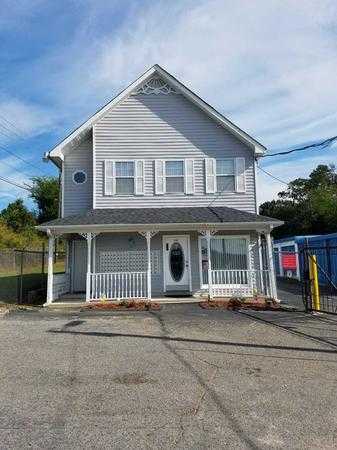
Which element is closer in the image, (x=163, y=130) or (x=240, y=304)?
(x=240, y=304)

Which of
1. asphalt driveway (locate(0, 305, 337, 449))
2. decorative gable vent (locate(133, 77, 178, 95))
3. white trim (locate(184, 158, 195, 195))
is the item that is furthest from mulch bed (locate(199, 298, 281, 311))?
decorative gable vent (locate(133, 77, 178, 95))

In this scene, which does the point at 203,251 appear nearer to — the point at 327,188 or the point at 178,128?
the point at 178,128

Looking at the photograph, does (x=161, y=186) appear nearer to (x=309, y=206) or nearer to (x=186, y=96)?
(x=186, y=96)

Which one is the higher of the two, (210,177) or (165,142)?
(165,142)

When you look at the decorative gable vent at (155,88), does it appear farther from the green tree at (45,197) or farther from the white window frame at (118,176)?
the green tree at (45,197)

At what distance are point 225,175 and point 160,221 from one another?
3987mm

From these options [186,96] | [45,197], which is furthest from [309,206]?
[186,96]

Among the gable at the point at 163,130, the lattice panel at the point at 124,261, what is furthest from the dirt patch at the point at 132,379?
the gable at the point at 163,130

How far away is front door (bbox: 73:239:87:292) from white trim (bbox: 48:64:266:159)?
3.64 m

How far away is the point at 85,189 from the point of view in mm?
19484

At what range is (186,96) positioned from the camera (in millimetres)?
19266

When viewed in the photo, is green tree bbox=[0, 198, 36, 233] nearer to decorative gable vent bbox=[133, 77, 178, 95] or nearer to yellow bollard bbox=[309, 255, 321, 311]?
decorative gable vent bbox=[133, 77, 178, 95]

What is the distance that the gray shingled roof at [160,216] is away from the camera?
661 inches

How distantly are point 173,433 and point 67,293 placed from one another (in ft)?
48.0
